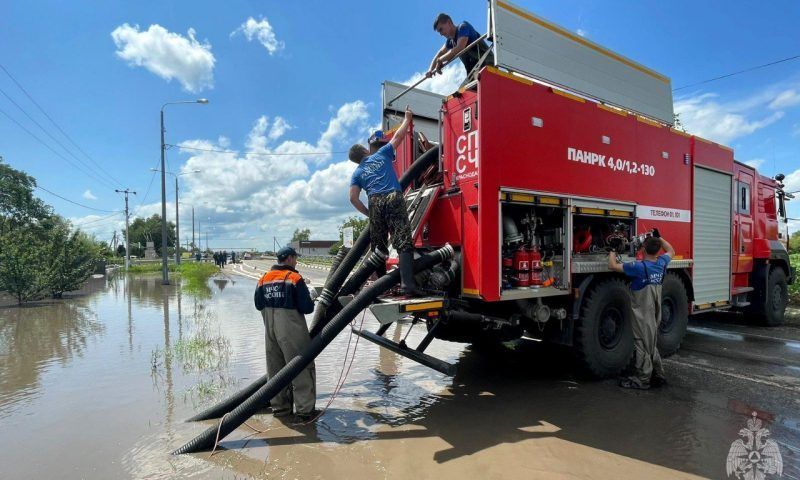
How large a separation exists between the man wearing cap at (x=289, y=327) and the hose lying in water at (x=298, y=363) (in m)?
0.21

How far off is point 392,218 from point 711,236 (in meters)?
5.66

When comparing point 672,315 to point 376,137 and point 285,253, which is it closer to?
point 376,137

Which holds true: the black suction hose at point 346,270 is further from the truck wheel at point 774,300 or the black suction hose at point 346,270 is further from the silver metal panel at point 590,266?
the truck wheel at point 774,300

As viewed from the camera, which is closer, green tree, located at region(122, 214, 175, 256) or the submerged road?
the submerged road

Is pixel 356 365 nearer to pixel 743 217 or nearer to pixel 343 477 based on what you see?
pixel 343 477

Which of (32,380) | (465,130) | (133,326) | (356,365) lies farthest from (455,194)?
(133,326)

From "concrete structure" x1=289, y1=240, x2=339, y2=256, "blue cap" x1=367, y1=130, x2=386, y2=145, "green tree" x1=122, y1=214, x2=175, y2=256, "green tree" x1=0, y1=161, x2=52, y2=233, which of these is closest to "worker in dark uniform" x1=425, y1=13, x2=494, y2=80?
"blue cap" x1=367, y1=130, x2=386, y2=145

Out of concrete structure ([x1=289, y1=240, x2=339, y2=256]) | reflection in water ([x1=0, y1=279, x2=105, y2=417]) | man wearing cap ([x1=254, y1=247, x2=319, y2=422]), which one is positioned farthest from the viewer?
concrete structure ([x1=289, y1=240, x2=339, y2=256])

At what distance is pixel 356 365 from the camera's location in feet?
19.9

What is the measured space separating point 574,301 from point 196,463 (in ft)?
13.1

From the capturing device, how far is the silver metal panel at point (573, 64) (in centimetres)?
443

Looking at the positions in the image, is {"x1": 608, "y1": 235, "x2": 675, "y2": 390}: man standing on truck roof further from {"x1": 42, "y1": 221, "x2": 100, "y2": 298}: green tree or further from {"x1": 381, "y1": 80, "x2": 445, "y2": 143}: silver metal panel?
{"x1": 42, "y1": 221, "x2": 100, "y2": 298}: green tree

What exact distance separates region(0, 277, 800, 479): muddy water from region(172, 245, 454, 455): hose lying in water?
15 cm

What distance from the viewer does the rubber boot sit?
4125mm
